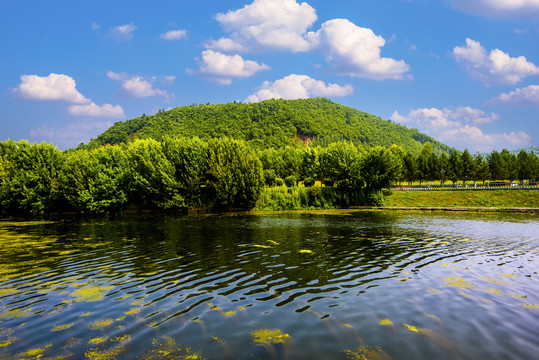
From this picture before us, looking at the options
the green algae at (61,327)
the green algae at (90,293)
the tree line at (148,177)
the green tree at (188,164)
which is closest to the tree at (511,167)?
the tree line at (148,177)

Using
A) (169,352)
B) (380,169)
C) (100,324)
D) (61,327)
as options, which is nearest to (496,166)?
(380,169)

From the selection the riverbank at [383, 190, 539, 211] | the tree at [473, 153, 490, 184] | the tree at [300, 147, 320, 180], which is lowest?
the riverbank at [383, 190, 539, 211]

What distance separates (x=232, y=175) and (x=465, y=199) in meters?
46.9

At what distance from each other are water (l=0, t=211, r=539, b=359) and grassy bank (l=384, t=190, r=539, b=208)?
42.2 m

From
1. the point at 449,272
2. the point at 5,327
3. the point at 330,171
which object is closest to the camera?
the point at 5,327

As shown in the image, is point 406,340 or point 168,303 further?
point 168,303

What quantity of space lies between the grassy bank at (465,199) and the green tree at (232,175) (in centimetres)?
2858

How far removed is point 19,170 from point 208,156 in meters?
37.0

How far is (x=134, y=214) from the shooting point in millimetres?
59594

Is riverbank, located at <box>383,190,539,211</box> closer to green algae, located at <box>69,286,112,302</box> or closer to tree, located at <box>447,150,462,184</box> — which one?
tree, located at <box>447,150,462,184</box>

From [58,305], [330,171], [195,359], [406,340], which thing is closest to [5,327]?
[58,305]

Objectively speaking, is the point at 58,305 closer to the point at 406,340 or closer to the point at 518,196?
the point at 406,340

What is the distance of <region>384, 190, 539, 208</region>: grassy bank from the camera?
5866 cm

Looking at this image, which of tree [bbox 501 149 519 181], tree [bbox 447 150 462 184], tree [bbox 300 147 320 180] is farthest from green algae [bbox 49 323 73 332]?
tree [bbox 501 149 519 181]
